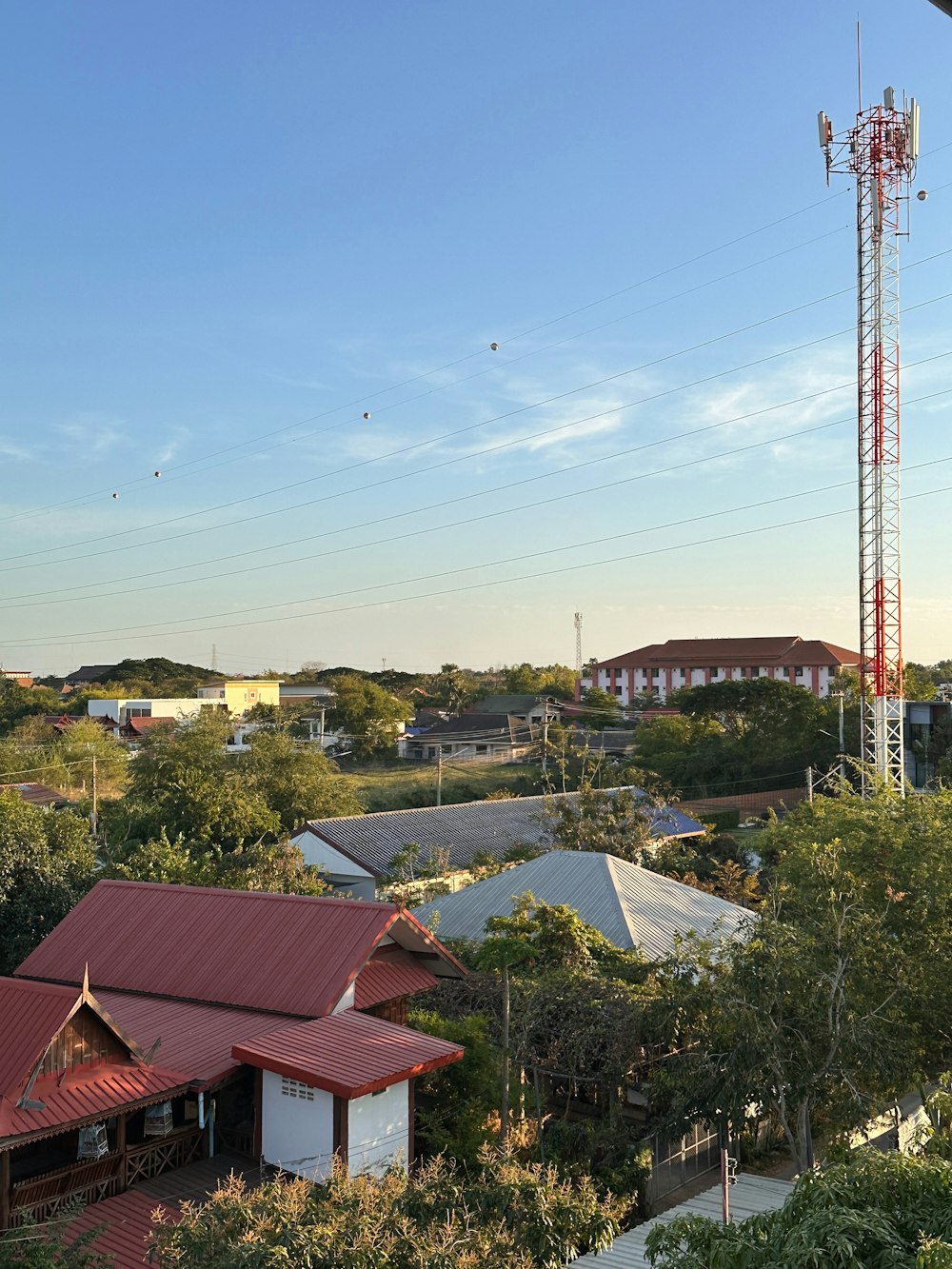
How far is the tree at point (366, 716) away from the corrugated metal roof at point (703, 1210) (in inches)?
2415

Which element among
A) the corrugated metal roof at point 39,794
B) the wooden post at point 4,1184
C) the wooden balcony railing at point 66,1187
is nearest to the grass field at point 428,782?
the corrugated metal roof at point 39,794

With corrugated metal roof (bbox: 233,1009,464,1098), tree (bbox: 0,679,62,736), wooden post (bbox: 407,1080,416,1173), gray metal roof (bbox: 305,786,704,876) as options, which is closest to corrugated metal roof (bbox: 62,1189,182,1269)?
corrugated metal roof (bbox: 233,1009,464,1098)

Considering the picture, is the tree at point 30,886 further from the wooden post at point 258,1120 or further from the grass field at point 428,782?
the grass field at point 428,782

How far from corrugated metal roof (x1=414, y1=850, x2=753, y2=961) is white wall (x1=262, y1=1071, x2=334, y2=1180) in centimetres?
870

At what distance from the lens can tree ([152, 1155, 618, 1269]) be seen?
28.3 feet

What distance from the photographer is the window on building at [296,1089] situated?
562 inches

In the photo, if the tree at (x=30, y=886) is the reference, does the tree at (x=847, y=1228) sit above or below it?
above

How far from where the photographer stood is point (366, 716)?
273ft

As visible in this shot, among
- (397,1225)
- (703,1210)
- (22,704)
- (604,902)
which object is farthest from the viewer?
(22,704)

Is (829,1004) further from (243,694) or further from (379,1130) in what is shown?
(243,694)

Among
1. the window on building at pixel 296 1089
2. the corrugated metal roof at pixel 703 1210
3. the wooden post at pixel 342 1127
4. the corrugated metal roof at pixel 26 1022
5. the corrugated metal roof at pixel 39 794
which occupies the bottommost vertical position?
the corrugated metal roof at pixel 703 1210

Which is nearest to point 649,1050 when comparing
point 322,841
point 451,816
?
point 322,841

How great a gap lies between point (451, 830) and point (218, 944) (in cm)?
2092

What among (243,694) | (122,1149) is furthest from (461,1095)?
(243,694)
